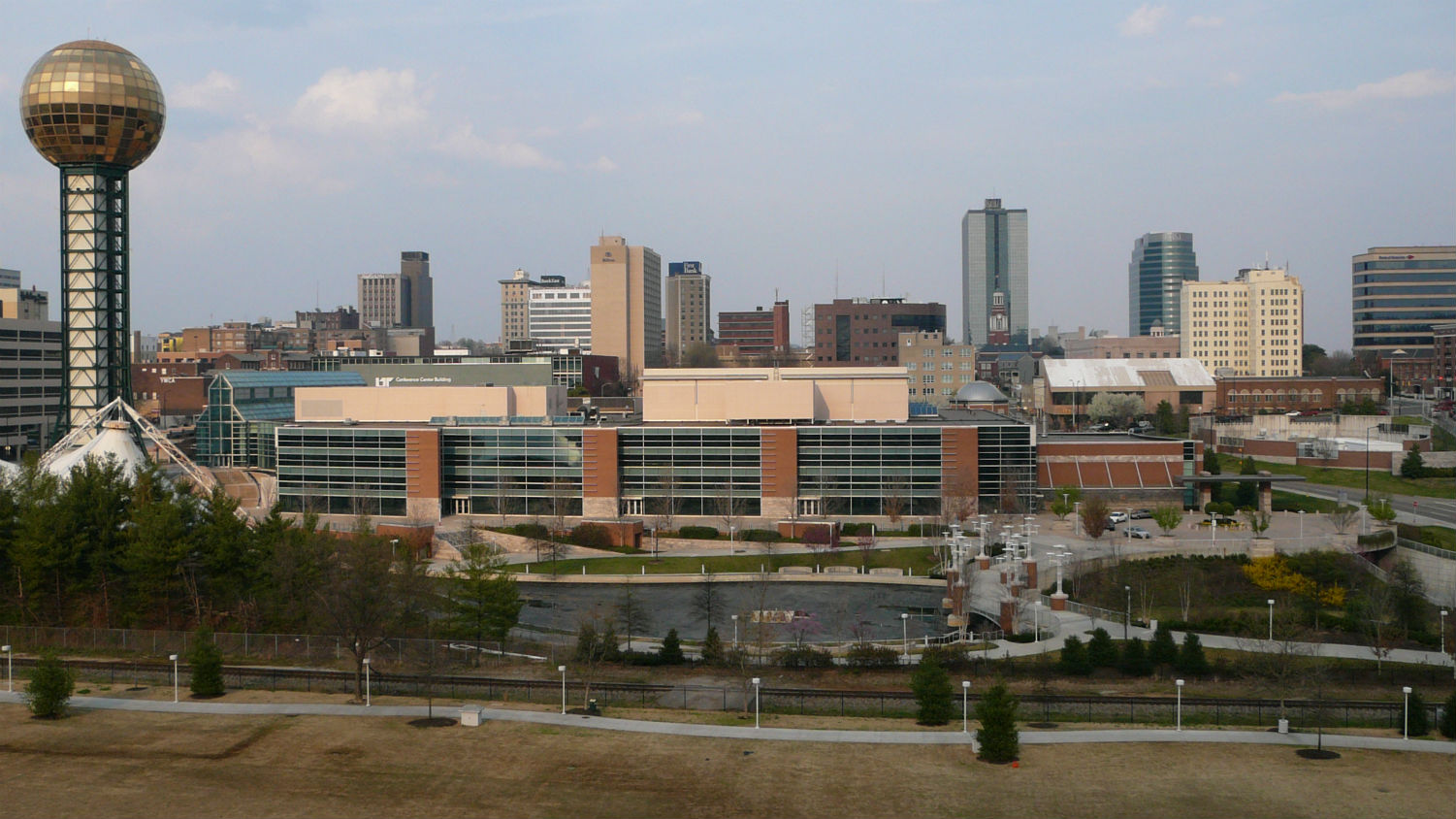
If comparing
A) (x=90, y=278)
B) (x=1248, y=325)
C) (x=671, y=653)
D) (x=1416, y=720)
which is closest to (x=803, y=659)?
(x=671, y=653)

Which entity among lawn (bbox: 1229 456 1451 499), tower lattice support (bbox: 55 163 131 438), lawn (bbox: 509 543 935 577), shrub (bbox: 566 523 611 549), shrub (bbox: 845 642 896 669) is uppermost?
tower lattice support (bbox: 55 163 131 438)

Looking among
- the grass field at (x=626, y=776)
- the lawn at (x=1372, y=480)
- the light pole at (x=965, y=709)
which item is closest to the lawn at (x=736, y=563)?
the light pole at (x=965, y=709)

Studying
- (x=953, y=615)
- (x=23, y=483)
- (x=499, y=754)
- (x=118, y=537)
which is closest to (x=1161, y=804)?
(x=499, y=754)

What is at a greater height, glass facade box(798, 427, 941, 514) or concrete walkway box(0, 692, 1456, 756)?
glass facade box(798, 427, 941, 514)

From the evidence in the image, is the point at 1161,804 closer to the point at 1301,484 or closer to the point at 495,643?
the point at 495,643

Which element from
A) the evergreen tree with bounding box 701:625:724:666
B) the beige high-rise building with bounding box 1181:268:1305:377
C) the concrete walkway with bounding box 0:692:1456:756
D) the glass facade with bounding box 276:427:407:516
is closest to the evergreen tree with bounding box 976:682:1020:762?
the concrete walkway with bounding box 0:692:1456:756

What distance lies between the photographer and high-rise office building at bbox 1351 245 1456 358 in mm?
174375

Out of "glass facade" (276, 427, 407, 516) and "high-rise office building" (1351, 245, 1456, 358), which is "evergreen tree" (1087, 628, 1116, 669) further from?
"high-rise office building" (1351, 245, 1456, 358)

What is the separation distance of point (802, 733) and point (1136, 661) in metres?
16.2

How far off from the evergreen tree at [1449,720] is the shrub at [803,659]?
2028cm

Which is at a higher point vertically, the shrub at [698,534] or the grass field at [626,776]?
the shrub at [698,534]

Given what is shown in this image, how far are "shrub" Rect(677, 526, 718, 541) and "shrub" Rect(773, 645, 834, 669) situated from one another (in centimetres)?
3257

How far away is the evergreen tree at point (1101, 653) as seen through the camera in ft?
149

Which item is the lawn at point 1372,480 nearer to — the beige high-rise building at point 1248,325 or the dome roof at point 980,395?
the dome roof at point 980,395
